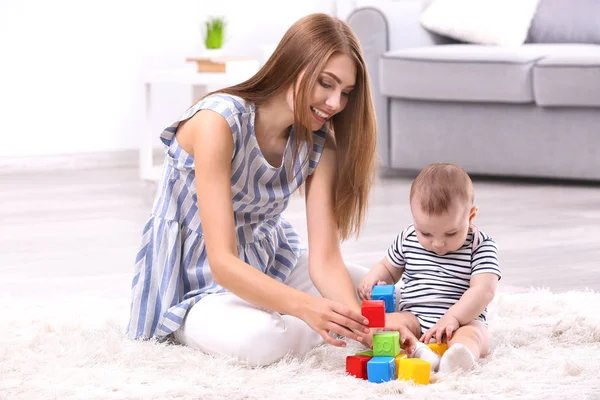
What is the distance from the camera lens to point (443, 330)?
156 centimetres

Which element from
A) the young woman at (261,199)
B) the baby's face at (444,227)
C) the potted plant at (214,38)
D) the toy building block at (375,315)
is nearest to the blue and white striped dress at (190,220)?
the young woman at (261,199)

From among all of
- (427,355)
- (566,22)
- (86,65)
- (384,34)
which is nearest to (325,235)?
(427,355)

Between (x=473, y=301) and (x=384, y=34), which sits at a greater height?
(x=384, y=34)

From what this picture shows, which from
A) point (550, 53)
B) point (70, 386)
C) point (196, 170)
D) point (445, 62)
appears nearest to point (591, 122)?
point (550, 53)

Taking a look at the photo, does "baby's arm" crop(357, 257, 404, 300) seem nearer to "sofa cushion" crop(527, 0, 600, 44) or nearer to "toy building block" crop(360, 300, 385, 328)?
"toy building block" crop(360, 300, 385, 328)

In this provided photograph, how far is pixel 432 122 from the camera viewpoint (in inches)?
147

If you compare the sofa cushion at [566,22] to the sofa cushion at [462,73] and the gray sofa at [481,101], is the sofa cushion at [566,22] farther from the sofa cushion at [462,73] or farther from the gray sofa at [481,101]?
the sofa cushion at [462,73]

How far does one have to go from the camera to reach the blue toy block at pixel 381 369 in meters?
1.44

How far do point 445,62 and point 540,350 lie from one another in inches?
82.9

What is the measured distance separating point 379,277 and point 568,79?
194 cm

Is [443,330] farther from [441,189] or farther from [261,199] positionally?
[261,199]

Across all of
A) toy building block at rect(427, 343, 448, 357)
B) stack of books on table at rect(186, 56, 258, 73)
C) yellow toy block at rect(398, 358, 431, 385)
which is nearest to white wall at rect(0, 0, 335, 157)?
stack of books on table at rect(186, 56, 258, 73)

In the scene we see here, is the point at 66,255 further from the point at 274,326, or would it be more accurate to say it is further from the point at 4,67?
the point at 4,67

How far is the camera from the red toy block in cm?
148
